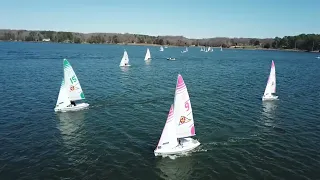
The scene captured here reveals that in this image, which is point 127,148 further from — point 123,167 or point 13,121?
point 13,121

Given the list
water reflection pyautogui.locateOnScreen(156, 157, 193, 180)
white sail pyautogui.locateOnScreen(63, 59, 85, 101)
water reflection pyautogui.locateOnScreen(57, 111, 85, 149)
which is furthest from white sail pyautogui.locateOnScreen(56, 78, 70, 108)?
water reflection pyautogui.locateOnScreen(156, 157, 193, 180)

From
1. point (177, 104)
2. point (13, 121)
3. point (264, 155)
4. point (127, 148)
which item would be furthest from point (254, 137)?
point (13, 121)

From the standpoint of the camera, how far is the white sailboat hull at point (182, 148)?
111 ft

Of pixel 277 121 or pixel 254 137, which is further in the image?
pixel 277 121

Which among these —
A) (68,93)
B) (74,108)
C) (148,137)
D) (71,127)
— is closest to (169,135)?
(148,137)

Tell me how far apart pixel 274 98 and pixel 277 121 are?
51.2 ft

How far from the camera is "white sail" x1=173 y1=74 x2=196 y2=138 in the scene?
34125 millimetres

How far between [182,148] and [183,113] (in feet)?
12.9

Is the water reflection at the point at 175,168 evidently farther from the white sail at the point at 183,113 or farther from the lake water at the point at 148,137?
the white sail at the point at 183,113

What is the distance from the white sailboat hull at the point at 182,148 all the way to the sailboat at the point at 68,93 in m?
23.1

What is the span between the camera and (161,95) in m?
64.9

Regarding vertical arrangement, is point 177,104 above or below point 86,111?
above

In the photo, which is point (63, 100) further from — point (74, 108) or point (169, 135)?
point (169, 135)

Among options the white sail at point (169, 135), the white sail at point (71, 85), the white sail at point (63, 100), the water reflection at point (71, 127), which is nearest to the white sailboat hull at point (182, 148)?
the white sail at point (169, 135)
